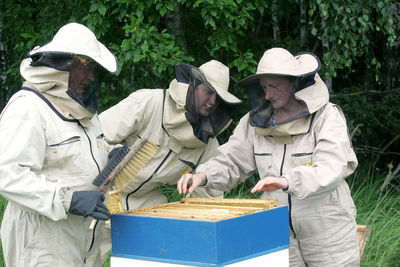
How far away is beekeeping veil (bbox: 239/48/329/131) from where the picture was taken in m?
3.00

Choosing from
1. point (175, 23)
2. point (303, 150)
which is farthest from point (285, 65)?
point (175, 23)

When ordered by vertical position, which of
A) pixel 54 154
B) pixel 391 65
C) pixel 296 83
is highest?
pixel 296 83

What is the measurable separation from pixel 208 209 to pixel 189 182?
429 mm

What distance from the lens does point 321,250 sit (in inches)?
120

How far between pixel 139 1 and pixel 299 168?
9.11 ft

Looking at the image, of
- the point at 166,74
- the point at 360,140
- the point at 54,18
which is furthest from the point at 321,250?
the point at 360,140

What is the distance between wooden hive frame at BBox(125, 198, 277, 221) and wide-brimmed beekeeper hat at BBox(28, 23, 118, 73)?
0.68 metres

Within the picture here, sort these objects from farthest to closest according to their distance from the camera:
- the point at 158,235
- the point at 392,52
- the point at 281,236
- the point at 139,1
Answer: the point at 392,52 < the point at 139,1 < the point at 281,236 < the point at 158,235

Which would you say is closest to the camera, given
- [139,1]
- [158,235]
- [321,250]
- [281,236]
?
[158,235]

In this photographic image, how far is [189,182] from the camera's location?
2994mm

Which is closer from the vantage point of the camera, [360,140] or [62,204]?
[62,204]

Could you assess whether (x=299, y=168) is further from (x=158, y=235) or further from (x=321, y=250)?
(x=158, y=235)

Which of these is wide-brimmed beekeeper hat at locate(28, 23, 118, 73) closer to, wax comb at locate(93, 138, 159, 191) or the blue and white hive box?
wax comb at locate(93, 138, 159, 191)

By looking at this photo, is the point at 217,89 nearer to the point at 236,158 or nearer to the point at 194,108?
the point at 194,108
